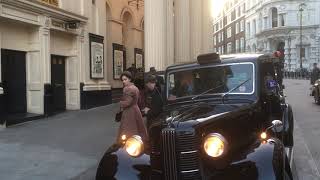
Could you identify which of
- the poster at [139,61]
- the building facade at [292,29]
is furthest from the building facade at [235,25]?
the poster at [139,61]

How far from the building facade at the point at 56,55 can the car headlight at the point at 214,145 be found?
9.98m

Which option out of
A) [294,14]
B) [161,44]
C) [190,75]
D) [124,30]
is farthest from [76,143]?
[294,14]

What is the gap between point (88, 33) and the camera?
2056cm

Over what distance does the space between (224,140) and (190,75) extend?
1833 mm

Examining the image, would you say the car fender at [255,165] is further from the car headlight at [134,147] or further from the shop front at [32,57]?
the shop front at [32,57]

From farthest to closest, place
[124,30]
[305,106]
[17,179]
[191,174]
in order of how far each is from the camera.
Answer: [124,30] → [305,106] → [17,179] → [191,174]

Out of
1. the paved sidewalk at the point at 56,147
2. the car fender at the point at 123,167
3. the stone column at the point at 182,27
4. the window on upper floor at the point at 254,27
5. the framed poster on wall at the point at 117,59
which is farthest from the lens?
the window on upper floor at the point at 254,27

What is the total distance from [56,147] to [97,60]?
10.3 m

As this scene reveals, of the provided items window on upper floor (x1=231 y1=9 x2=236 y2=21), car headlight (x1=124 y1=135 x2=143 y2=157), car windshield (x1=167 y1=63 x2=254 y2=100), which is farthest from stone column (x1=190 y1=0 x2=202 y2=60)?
window on upper floor (x1=231 y1=9 x2=236 y2=21)

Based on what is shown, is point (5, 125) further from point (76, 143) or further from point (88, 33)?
point (88, 33)

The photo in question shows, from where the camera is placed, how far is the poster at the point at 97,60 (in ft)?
68.6

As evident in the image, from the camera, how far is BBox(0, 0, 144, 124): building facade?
15875 mm

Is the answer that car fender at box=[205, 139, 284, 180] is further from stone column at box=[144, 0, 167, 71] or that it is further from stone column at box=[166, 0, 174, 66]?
stone column at box=[166, 0, 174, 66]

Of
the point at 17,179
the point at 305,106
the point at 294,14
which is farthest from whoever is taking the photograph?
the point at 294,14
